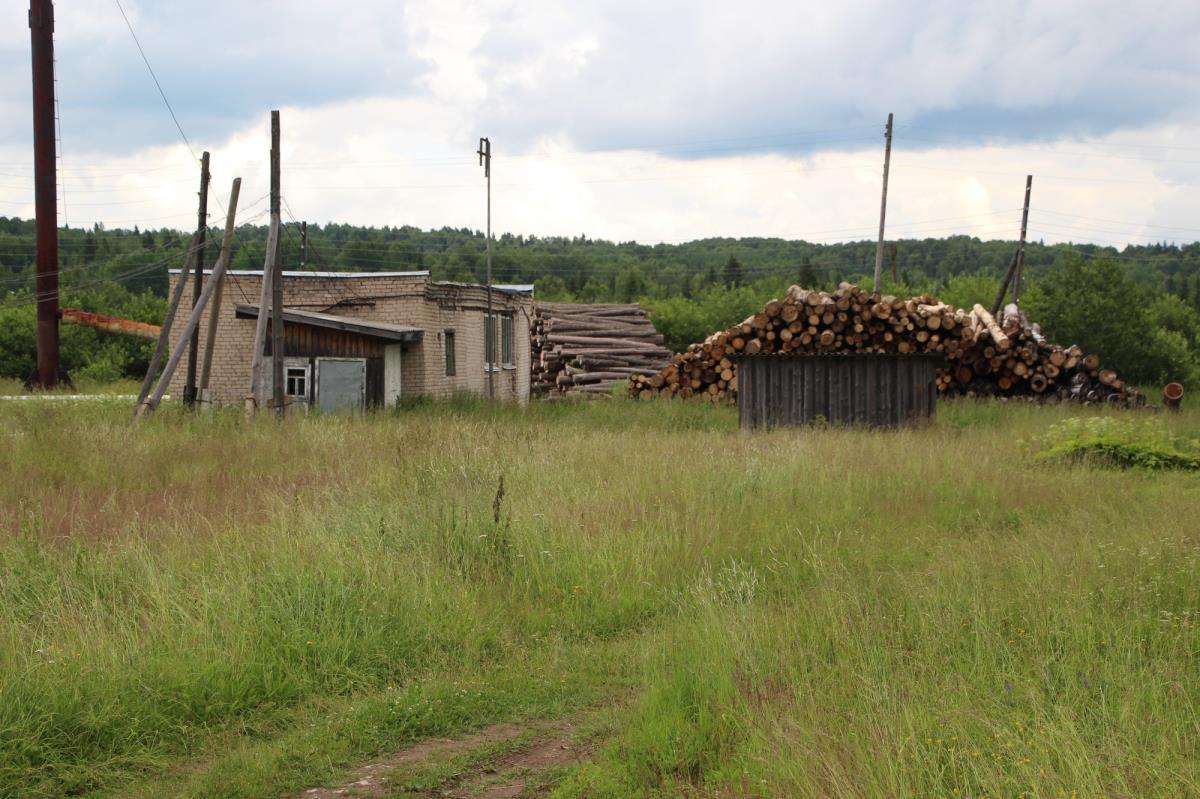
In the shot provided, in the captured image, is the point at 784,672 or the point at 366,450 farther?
the point at 366,450

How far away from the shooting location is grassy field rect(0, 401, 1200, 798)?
4.30 metres

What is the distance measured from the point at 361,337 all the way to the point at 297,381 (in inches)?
70.0

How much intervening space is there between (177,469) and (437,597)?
8028mm

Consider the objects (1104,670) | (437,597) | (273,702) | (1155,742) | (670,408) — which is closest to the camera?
(1155,742)

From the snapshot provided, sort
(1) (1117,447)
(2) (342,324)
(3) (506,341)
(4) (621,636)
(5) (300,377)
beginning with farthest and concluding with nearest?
1. (3) (506,341)
2. (5) (300,377)
3. (2) (342,324)
4. (1) (1117,447)
5. (4) (621,636)

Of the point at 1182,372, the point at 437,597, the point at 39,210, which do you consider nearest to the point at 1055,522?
the point at 437,597

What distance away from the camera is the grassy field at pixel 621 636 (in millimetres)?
4301

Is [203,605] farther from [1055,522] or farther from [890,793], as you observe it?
[1055,522]

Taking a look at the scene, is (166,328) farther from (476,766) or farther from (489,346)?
(476,766)

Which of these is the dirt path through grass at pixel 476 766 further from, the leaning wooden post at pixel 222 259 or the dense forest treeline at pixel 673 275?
the dense forest treeline at pixel 673 275

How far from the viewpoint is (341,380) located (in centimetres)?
2475

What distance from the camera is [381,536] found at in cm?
781

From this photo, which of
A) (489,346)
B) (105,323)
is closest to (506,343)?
(489,346)

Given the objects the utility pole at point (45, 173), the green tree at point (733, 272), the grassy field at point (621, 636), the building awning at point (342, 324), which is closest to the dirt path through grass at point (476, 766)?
the grassy field at point (621, 636)
